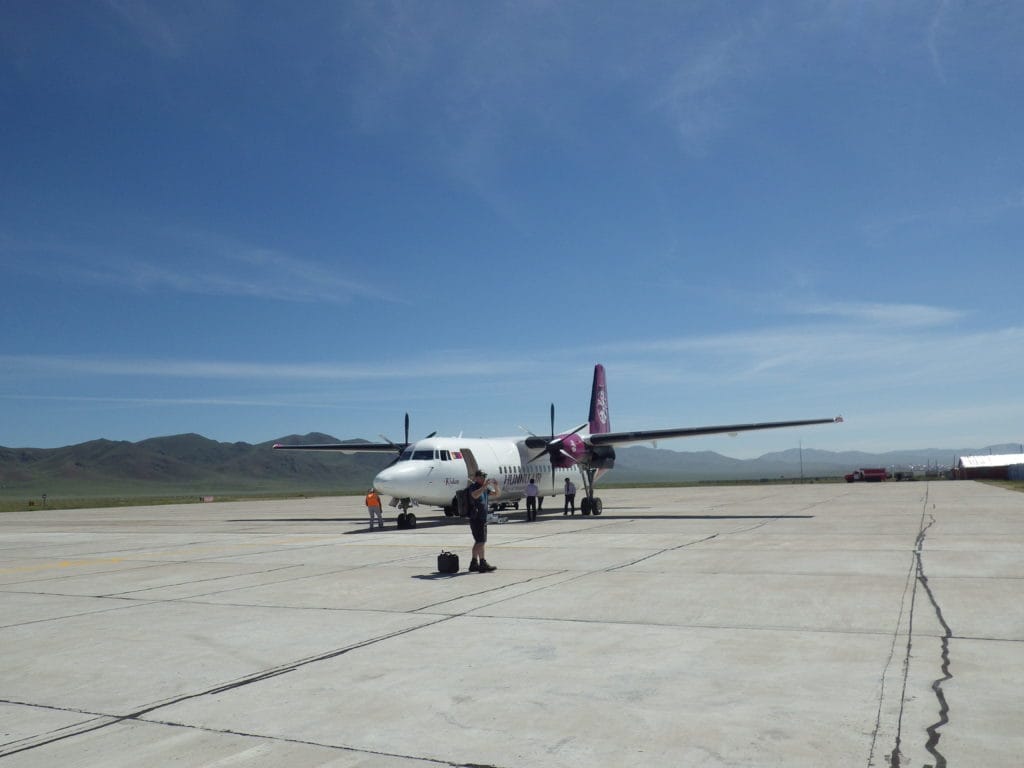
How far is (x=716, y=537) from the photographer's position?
19141mm

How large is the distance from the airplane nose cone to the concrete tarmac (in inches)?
325

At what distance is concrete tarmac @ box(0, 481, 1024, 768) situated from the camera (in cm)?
507

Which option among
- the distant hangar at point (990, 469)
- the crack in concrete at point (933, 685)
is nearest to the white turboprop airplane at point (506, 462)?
the crack in concrete at point (933, 685)

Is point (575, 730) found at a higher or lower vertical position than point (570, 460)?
lower

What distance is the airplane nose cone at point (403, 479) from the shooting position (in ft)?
78.2

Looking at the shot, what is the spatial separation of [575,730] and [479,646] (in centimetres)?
265

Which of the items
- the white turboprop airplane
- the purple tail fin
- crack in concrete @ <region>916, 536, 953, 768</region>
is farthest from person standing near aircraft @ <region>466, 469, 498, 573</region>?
the purple tail fin

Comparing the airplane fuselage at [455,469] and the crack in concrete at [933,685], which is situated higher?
the airplane fuselage at [455,469]

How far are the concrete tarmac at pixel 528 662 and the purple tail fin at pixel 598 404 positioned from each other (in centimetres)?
2438

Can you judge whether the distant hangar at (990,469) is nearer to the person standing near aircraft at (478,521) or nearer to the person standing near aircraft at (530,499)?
the person standing near aircraft at (530,499)

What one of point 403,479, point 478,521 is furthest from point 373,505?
point 478,521

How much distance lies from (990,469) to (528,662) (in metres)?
94.9

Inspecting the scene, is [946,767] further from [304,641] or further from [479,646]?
[304,641]

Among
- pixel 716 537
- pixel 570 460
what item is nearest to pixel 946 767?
pixel 716 537
